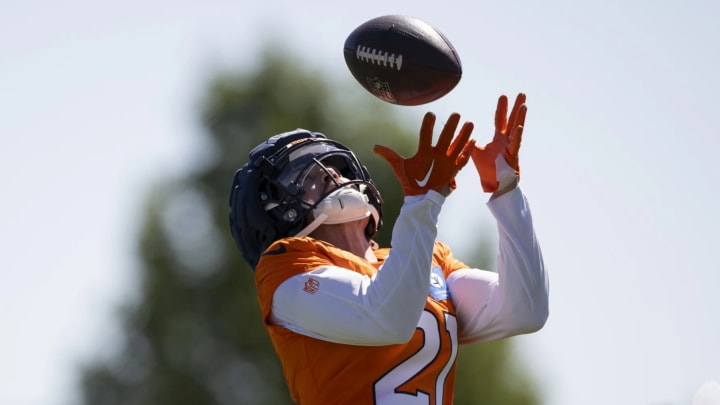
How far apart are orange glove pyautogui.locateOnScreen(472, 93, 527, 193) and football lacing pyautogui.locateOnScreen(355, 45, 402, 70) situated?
1.36 feet

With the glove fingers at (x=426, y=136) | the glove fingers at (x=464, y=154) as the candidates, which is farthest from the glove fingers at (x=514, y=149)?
the glove fingers at (x=426, y=136)

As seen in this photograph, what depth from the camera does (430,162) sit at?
511 cm

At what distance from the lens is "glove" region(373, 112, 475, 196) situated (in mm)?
5094

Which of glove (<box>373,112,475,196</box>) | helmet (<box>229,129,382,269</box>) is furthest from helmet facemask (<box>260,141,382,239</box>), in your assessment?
glove (<box>373,112,475,196</box>)

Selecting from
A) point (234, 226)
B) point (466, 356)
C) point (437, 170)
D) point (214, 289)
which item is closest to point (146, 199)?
point (214, 289)

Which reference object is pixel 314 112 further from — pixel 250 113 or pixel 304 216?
pixel 304 216

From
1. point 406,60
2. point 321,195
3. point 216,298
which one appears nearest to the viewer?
point 406,60

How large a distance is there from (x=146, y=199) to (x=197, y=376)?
2.20 meters

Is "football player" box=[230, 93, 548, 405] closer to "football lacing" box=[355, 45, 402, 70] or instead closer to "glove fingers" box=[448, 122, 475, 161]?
"glove fingers" box=[448, 122, 475, 161]

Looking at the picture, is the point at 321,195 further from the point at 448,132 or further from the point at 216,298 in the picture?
the point at 216,298

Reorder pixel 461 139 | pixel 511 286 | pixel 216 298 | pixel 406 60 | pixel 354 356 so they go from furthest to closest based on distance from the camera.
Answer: pixel 216 298 < pixel 406 60 < pixel 511 286 < pixel 354 356 < pixel 461 139

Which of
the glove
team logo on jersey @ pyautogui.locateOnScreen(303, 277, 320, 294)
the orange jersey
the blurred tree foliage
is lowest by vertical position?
the blurred tree foliage

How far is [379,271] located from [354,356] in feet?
1.16

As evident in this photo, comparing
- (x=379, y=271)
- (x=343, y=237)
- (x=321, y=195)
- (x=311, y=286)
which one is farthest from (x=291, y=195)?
(x=379, y=271)
